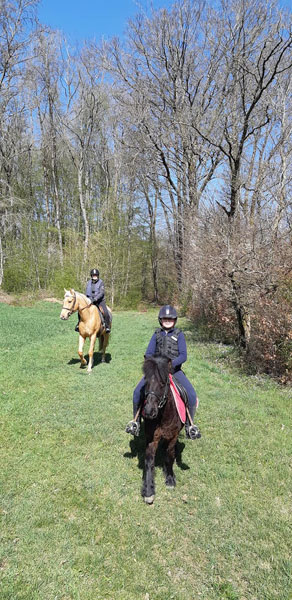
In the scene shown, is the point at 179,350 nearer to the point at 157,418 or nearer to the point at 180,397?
the point at 180,397

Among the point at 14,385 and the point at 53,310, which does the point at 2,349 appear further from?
the point at 53,310

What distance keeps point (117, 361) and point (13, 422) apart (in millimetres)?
4184

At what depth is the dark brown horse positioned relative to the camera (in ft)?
10.8

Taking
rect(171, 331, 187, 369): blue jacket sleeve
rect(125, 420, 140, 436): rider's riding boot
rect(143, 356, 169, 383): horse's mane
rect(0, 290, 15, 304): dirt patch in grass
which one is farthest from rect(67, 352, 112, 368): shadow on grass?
rect(0, 290, 15, 304): dirt patch in grass

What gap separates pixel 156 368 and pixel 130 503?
5.50 feet

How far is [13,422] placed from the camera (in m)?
5.21

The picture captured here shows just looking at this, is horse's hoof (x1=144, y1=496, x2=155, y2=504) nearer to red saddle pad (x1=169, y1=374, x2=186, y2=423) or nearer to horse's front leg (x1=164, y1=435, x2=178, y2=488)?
horse's front leg (x1=164, y1=435, x2=178, y2=488)

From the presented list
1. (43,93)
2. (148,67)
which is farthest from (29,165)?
(148,67)

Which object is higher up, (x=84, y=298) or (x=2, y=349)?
(x=84, y=298)

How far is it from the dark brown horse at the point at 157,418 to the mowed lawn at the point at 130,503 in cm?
23

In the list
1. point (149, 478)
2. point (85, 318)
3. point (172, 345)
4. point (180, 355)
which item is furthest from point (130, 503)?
point (85, 318)

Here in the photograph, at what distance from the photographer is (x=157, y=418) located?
367 cm

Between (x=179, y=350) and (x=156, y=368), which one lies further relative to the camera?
(x=179, y=350)

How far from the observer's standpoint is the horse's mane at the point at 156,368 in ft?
11.0
